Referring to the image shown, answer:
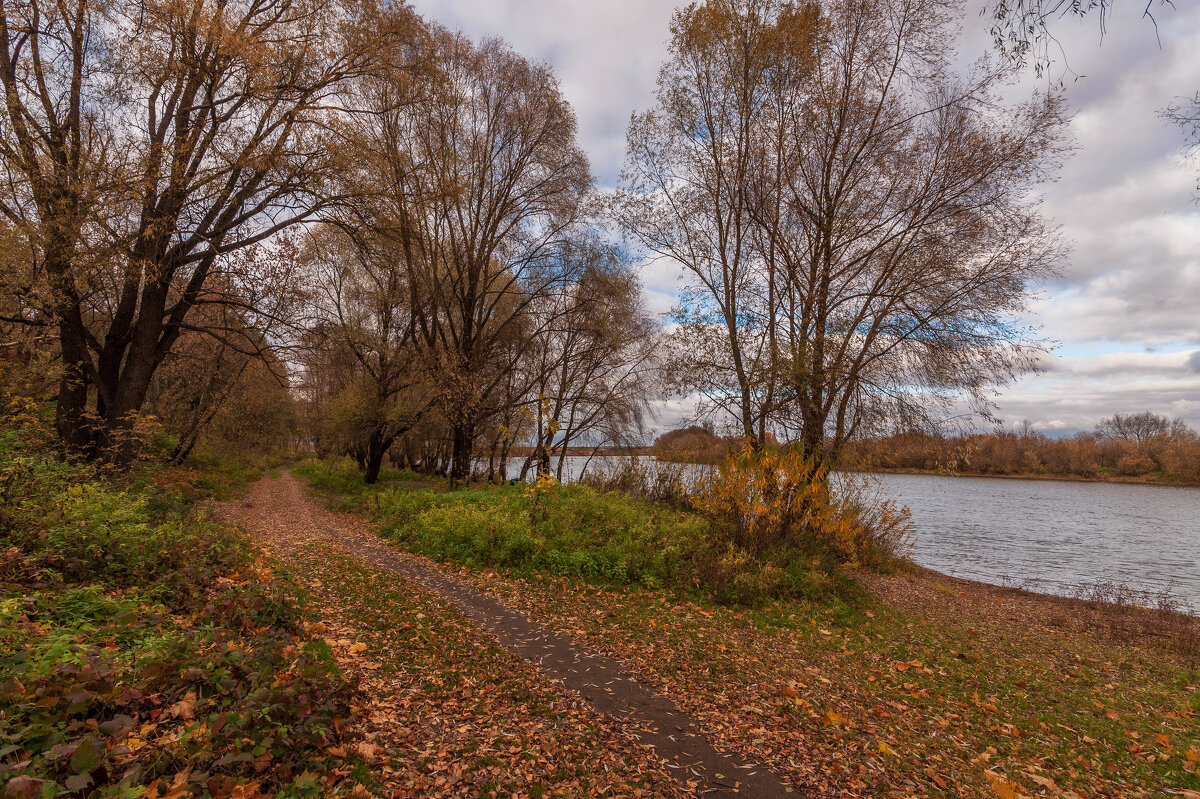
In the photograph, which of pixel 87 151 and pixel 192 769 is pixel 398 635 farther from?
pixel 87 151

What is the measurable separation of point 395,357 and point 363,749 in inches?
690

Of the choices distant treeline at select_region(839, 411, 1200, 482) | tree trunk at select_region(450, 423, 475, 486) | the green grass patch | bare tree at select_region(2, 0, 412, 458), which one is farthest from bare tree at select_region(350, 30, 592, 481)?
distant treeline at select_region(839, 411, 1200, 482)

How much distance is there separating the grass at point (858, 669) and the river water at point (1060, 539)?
4555 mm

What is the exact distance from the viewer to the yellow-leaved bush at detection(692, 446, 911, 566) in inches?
412

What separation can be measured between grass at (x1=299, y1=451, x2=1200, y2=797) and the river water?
14.9 ft

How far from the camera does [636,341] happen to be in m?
24.1

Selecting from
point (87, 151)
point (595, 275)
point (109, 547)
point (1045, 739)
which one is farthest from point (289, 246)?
point (1045, 739)

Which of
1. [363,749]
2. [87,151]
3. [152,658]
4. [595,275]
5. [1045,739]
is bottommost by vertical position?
[1045,739]

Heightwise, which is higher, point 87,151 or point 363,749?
point 87,151

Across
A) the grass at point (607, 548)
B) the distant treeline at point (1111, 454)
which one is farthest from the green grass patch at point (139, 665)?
the distant treeline at point (1111, 454)

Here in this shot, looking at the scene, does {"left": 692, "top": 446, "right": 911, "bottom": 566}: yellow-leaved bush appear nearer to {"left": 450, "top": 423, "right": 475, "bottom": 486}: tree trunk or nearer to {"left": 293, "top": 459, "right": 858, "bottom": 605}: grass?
{"left": 293, "top": 459, "right": 858, "bottom": 605}: grass

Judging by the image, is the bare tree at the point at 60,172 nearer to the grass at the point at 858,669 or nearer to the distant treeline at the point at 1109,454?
the grass at the point at 858,669

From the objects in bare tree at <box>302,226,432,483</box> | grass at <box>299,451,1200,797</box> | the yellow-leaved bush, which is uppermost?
bare tree at <box>302,226,432,483</box>

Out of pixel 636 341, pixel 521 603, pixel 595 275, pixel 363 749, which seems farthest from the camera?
pixel 636 341
